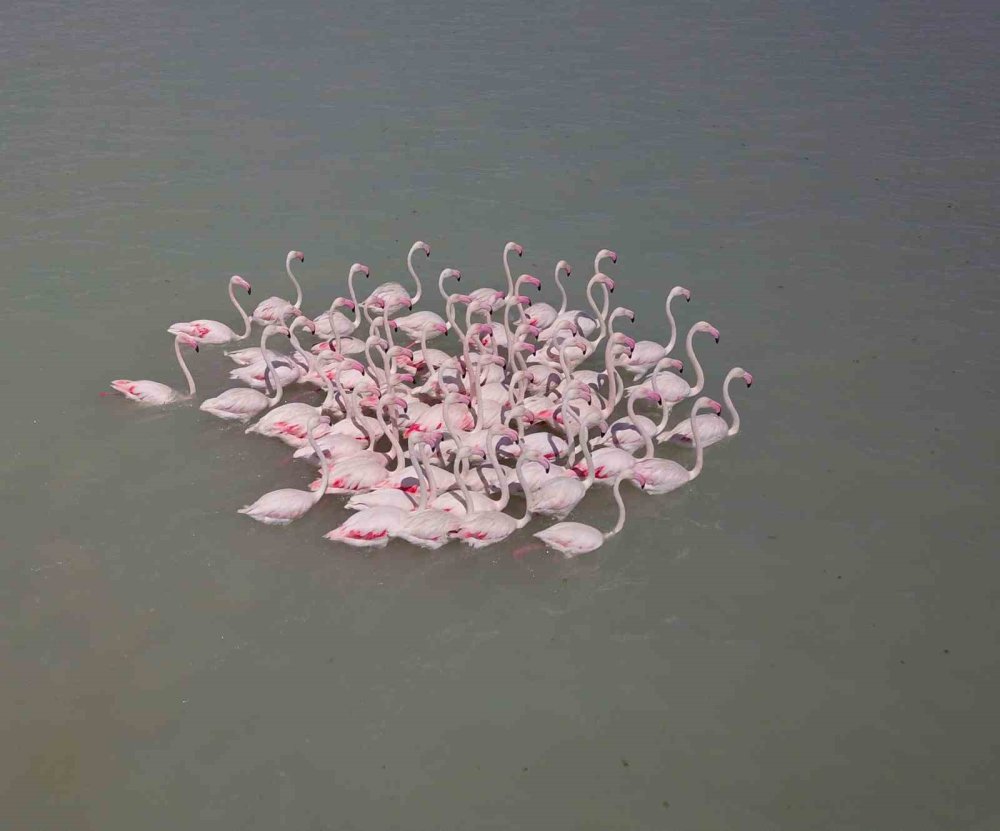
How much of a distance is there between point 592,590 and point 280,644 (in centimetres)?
264

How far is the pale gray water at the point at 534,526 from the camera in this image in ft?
25.2

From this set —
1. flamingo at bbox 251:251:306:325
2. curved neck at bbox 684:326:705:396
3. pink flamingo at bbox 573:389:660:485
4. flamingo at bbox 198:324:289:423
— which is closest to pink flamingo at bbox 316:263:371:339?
flamingo at bbox 251:251:306:325

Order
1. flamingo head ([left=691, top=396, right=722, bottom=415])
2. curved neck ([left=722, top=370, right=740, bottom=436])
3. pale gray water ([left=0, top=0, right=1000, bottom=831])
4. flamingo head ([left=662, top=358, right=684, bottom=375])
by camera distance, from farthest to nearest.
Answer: flamingo head ([left=662, top=358, right=684, bottom=375]) → curved neck ([left=722, top=370, right=740, bottom=436]) → flamingo head ([left=691, top=396, right=722, bottom=415]) → pale gray water ([left=0, top=0, right=1000, bottom=831])

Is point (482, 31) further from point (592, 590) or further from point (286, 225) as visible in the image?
point (592, 590)

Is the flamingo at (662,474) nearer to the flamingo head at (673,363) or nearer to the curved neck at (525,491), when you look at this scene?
the flamingo head at (673,363)

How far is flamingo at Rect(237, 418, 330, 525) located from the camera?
31.7 ft

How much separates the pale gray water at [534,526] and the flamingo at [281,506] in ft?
0.51

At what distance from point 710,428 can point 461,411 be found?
8.32 ft

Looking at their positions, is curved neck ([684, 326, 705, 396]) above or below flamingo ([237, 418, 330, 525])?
above

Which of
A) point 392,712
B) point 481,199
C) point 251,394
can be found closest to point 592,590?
point 392,712

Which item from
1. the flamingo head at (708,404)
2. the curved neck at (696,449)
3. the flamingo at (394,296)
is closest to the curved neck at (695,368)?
the flamingo head at (708,404)

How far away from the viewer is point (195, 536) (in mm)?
9695

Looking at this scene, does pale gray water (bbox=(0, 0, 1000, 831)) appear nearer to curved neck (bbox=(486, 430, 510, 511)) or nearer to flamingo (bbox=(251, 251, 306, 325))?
curved neck (bbox=(486, 430, 510, 511))

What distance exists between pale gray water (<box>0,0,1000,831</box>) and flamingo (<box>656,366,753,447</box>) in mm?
280
